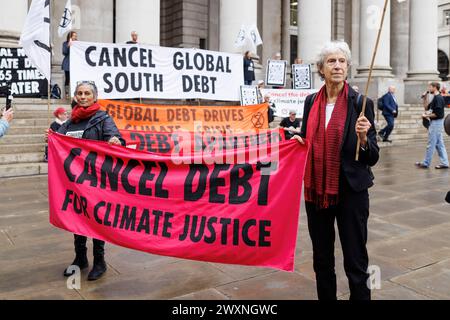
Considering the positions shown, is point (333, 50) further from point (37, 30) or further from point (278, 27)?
point (278, 27)

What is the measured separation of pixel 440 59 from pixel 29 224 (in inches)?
2385

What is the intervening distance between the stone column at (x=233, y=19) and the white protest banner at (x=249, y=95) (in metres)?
2.32

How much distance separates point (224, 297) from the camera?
371 cm

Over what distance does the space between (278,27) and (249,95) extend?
1370cm

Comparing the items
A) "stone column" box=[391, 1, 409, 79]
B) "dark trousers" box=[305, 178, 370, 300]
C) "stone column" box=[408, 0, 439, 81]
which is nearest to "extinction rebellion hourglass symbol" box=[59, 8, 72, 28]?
"dark trousers" box=[305, 178, 370, 300]

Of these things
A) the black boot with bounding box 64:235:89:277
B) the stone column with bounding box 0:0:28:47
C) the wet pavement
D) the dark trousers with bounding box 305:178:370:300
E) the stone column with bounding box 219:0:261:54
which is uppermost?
the stone column with bounding box 219:0:261:54

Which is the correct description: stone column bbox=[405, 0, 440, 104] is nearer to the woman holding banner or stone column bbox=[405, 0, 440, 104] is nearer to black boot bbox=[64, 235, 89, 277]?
the woman holding banner

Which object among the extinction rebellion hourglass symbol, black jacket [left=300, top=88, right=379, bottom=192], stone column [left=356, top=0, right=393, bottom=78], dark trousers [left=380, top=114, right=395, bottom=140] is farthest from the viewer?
stone column [left=356, top=0, right=393, bottom=78]

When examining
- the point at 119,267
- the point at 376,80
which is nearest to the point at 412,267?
the point at 119,267

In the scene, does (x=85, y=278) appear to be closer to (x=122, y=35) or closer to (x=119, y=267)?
(x=119, y=267)

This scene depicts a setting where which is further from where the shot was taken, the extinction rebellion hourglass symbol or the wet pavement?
the extinction rebellion hourglass symbol

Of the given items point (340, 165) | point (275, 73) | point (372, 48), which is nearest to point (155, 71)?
point (275, 73)

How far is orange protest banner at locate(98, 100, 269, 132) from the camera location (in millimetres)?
10734

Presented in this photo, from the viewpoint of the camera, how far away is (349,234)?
10.0 ft
